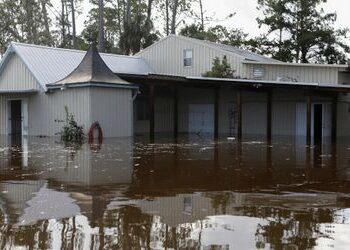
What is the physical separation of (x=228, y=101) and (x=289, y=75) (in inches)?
149

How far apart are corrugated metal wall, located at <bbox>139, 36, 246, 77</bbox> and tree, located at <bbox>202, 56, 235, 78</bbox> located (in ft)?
1.83

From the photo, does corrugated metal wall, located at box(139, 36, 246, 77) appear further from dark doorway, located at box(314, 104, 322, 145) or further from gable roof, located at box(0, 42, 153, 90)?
dark doorway, located at box(314, 104, 322, 145)

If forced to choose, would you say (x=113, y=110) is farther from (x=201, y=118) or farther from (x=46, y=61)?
(x=201, y=118)

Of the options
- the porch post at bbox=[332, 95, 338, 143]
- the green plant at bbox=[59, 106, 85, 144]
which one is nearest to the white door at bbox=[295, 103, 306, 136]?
the porch post at bbox=[332, 95, 338, 143]

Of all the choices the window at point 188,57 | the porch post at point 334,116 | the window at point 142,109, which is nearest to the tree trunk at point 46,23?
the window at point 188,57

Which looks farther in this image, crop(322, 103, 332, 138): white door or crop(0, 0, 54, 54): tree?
crop(0, 0, 54, 54): tree

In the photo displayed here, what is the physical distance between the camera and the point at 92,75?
23344 millimetres

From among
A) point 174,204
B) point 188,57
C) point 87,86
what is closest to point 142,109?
point 188,57

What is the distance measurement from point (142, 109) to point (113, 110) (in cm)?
646

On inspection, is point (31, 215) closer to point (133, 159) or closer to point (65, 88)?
point (133, 159)

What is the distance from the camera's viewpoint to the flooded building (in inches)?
926

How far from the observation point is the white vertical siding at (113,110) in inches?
903

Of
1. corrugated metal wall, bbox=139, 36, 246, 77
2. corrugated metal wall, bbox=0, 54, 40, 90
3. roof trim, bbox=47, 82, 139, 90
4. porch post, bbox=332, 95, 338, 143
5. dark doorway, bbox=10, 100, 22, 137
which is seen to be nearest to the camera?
roof trim, bbox=47, 82, 139, 90

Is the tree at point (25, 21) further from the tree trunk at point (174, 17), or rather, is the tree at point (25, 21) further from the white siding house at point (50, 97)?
the white siding house at point (50, 97)
